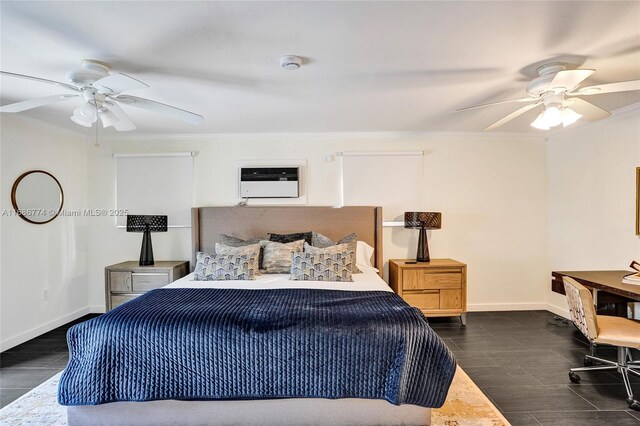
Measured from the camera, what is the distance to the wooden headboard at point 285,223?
451 centimetres

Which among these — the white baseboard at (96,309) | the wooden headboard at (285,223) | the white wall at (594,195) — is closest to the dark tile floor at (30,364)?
the white baseboard at (96,309)

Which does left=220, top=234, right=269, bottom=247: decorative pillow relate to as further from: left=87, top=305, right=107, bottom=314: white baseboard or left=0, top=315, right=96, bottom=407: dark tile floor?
left=87, top=305, right=107, bottom=314: white baseboard

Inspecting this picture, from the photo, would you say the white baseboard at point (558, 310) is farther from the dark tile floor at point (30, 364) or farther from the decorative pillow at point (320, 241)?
the dark tile floor at point (30, 364)

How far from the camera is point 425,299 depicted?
164 inches

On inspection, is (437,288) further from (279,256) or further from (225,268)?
(225,268)

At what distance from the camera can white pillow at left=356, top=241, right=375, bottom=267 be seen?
4.23m

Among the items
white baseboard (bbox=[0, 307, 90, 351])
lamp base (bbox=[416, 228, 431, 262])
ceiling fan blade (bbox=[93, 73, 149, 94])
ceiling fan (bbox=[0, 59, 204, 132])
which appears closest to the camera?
ceiling fan blade (bbox=[93, 73, 149, 94])

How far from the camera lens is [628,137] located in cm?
357

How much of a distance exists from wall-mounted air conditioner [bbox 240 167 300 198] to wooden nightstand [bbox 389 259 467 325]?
67.8 inches

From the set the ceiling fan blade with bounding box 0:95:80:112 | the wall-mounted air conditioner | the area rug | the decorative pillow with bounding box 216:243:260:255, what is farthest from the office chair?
the ceiling fan blade with bounding box 0:95:80:112

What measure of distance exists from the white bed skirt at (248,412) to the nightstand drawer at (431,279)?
81.6 inches

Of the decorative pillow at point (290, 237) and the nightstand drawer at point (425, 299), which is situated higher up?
the decorative pillow at point (290, 237)

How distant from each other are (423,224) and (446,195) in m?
0.70

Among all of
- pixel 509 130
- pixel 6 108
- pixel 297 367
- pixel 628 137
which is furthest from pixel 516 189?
pixel 6 108
